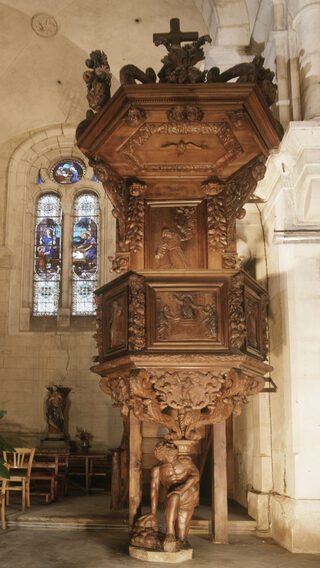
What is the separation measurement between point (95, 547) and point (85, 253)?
916 cm

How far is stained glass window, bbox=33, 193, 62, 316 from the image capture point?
44.6 ft

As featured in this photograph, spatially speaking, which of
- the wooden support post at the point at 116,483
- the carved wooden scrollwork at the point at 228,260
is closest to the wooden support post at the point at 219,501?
the carved wooden scrollwork at the point at 228,260

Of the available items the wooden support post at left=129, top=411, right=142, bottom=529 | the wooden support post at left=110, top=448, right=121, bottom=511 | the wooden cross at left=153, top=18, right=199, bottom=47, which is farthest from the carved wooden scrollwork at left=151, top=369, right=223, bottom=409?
the wooden support post at left=110, top=448, right=121, bottom=511

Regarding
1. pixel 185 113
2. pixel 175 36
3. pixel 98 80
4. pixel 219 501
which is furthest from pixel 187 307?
pixel 175 36

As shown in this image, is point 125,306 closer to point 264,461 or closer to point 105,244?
point 264,461

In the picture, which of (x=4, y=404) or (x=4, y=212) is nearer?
(x=4, y=404)

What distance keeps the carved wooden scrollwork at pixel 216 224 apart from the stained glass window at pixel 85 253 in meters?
8.37

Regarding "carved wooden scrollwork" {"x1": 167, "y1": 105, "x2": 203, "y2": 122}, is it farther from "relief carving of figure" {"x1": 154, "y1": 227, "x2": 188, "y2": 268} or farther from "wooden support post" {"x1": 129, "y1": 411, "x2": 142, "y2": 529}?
"wooden support post" {"x1": 129, "y1": 411, "x2": 142, "y2": 529}

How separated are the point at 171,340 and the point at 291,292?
157cm

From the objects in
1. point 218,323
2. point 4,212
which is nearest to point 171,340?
point 218,323

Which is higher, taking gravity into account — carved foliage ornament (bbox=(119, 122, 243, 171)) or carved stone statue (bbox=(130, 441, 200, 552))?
carved foliage ornament (bbox=(119, 122, 243, 171))

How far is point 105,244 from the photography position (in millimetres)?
13781

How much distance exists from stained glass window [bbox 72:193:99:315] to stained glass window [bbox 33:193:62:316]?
404 millimetres

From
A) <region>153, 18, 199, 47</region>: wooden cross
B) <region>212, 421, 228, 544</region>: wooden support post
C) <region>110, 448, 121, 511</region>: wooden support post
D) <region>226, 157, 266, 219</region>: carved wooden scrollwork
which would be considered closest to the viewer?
<region>153, 18, 199, 47</region>: wooden cross
